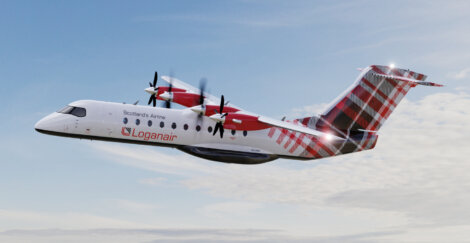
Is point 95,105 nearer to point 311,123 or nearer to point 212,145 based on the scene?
point 212,145

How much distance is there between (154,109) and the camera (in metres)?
27.5

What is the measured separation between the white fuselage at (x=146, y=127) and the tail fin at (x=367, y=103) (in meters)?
5.00

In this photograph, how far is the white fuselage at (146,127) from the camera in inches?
1040

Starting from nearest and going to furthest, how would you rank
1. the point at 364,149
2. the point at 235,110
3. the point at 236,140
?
the point at 235,110 < the point at 236,140 < the point at 364,149

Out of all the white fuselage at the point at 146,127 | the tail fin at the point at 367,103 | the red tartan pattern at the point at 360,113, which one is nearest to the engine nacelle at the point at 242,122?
the white fuselage at the point at 146,127

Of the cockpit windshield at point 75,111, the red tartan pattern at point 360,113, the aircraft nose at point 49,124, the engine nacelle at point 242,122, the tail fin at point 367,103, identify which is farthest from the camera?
the tail fin at point 367,103

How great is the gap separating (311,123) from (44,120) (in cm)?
1631

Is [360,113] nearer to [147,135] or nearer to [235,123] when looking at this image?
[235,123]

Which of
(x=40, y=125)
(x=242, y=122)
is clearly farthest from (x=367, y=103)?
(x=40, y=125)

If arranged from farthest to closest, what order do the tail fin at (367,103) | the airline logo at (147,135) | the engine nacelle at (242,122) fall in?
the tail fin at (367,103), the airline logo at (147,135), the engine nacelle at (242,122)

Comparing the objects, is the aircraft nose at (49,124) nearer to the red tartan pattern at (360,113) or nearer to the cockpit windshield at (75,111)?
the cockpit windshield at (75,111)

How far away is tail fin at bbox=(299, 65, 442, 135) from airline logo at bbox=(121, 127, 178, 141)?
8858mm

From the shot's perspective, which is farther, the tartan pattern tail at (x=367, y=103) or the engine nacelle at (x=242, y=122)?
the tartan pattern tail at (x=367, y=103)

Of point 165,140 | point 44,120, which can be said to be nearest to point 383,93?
point 165,140
